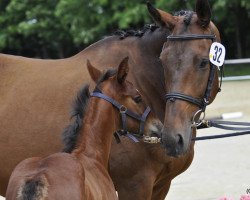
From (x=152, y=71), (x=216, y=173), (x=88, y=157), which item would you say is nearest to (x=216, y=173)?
(x=216, y=173)

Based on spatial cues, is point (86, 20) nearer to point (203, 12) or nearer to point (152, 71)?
point (152, 71)

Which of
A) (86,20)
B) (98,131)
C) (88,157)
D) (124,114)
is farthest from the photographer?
(86,20)

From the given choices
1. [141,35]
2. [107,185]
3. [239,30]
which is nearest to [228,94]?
[239,30]

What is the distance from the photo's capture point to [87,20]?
17094 mm

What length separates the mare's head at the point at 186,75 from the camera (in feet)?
11.4

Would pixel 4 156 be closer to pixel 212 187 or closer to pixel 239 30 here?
pixel 212 187

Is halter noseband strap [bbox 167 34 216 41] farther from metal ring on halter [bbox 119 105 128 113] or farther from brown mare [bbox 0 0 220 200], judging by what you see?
metal ring on halter [bbox 119 105 128 113]

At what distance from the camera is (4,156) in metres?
4.04

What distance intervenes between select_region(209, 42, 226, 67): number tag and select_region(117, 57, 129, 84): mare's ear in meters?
0.53

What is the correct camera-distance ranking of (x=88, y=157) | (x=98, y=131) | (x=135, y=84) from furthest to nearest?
1. (x=135, y=84)
2. (x=98, y=131)
3. (x=88, y=157)

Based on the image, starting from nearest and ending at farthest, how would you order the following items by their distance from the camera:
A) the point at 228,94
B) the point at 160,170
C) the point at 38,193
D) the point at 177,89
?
1. the point at 38,193
2. the point at 177,89
3. the point at 160,170
4. the point at 228,94

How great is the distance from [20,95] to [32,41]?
1882 centimetres

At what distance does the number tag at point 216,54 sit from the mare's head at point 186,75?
3 cm

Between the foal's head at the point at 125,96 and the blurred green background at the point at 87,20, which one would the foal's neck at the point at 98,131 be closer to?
the foal's head at the point at 125,96
